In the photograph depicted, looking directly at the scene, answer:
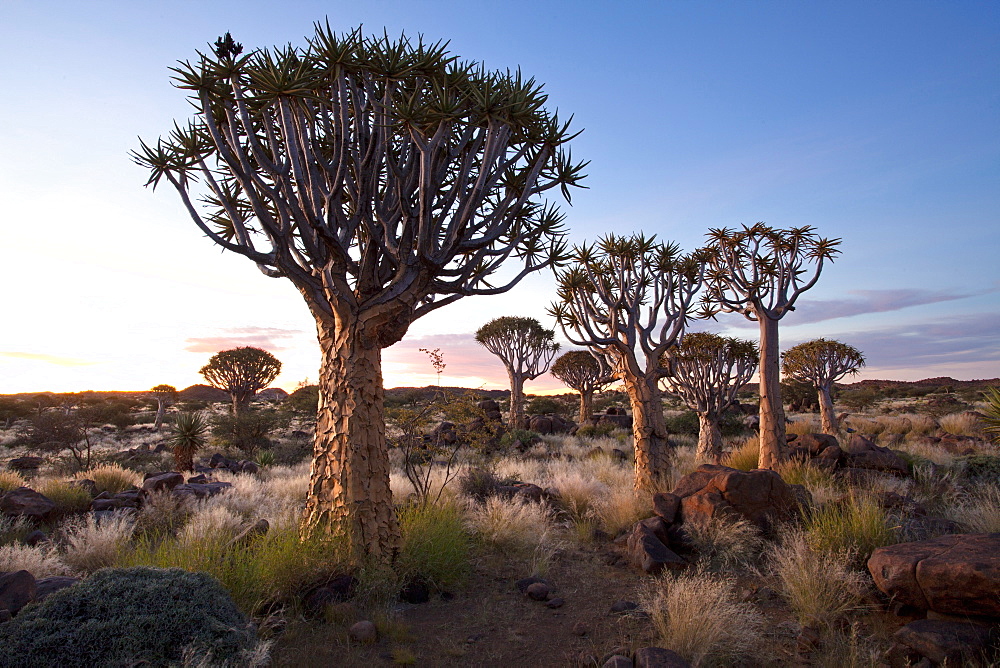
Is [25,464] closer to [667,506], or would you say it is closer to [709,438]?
[667,506]

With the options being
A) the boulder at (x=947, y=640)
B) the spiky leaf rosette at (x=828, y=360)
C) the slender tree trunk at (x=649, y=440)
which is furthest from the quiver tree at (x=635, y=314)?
the spiky leaf rosette at (x=828, y=360)

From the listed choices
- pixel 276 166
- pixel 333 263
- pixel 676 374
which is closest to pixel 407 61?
pixel 276 166

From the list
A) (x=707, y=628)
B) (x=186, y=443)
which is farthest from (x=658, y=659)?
(x=186, y=443)

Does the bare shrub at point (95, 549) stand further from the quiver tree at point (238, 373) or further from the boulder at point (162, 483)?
the quiver tree at point (238, 373)

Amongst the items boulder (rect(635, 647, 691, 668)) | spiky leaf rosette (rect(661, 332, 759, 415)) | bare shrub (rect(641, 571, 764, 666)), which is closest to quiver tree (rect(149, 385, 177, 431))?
spiky leaf rosette (rect(661, 332, 759, 415))

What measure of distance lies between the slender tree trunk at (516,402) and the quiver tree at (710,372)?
34.4 ft

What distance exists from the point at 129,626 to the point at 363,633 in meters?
2.04

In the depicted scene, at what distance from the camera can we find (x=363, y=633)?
15.7 feet

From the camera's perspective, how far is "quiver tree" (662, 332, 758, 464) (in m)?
17.7

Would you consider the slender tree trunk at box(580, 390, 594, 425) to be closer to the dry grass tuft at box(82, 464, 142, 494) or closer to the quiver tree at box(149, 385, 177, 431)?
the dry grass tuft at box(82, 464, 142, 494)

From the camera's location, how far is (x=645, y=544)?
7.11 meters

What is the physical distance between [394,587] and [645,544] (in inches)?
139

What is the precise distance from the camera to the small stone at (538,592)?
6180mm

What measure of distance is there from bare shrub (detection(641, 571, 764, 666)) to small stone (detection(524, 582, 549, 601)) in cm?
159
